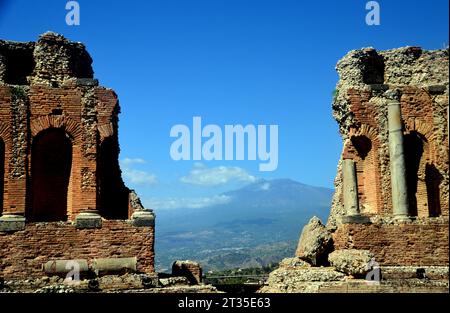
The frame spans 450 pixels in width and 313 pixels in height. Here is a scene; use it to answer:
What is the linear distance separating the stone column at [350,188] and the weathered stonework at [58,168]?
6.82 m

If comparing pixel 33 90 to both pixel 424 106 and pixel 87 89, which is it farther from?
pixel 424 106

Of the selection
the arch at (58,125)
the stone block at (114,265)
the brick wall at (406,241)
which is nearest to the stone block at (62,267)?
the stone block at (114,265)

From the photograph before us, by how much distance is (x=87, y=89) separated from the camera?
22078 mm

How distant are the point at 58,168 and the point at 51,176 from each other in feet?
1.17

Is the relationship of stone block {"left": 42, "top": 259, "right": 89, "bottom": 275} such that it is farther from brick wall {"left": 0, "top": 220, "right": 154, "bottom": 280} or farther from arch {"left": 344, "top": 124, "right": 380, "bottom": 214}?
arch {"left": 344, "top": 124, "right": 380, "bottom": 214}

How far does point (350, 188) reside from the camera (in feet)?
75.0

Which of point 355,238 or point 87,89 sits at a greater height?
point 87,89

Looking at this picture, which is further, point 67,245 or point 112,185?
point 112,185

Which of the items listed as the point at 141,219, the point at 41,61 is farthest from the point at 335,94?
the point at 41,61

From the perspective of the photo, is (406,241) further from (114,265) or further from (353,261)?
(114,265)

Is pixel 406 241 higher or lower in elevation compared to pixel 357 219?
lower
